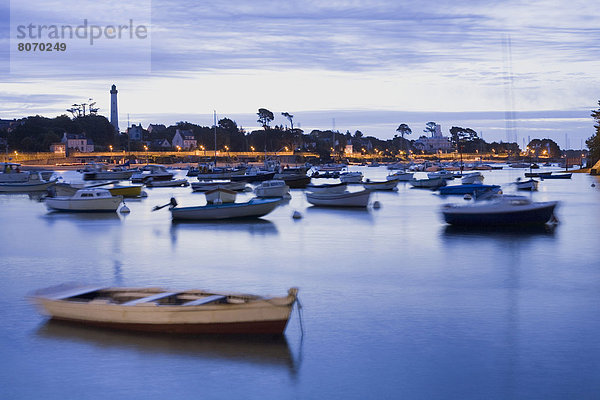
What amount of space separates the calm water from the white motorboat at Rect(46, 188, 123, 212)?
429 inches

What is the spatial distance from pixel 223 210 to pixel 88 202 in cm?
1282

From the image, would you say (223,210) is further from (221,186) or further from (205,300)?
(221,186)

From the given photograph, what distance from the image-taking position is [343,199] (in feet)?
166

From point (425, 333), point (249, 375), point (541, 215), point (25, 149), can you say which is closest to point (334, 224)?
point (541, 215)

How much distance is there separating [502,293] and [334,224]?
20316 mm

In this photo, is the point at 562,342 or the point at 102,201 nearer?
the point at 562,342

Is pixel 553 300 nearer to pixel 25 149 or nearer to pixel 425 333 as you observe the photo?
pixel 425 333

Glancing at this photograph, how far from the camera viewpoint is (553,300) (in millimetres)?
19797

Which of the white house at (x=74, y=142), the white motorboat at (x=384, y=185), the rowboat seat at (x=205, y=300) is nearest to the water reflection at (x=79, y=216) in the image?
the rowboat seat at (x=205, y=300)

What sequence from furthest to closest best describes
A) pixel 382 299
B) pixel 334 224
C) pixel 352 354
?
pixel 334 224
pixel 382 299
pixel 352 354

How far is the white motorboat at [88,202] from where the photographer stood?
1869 inches

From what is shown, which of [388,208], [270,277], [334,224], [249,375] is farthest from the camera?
[388,208]

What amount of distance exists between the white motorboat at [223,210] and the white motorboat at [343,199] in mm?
10684

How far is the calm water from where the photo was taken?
1300 centimetres
